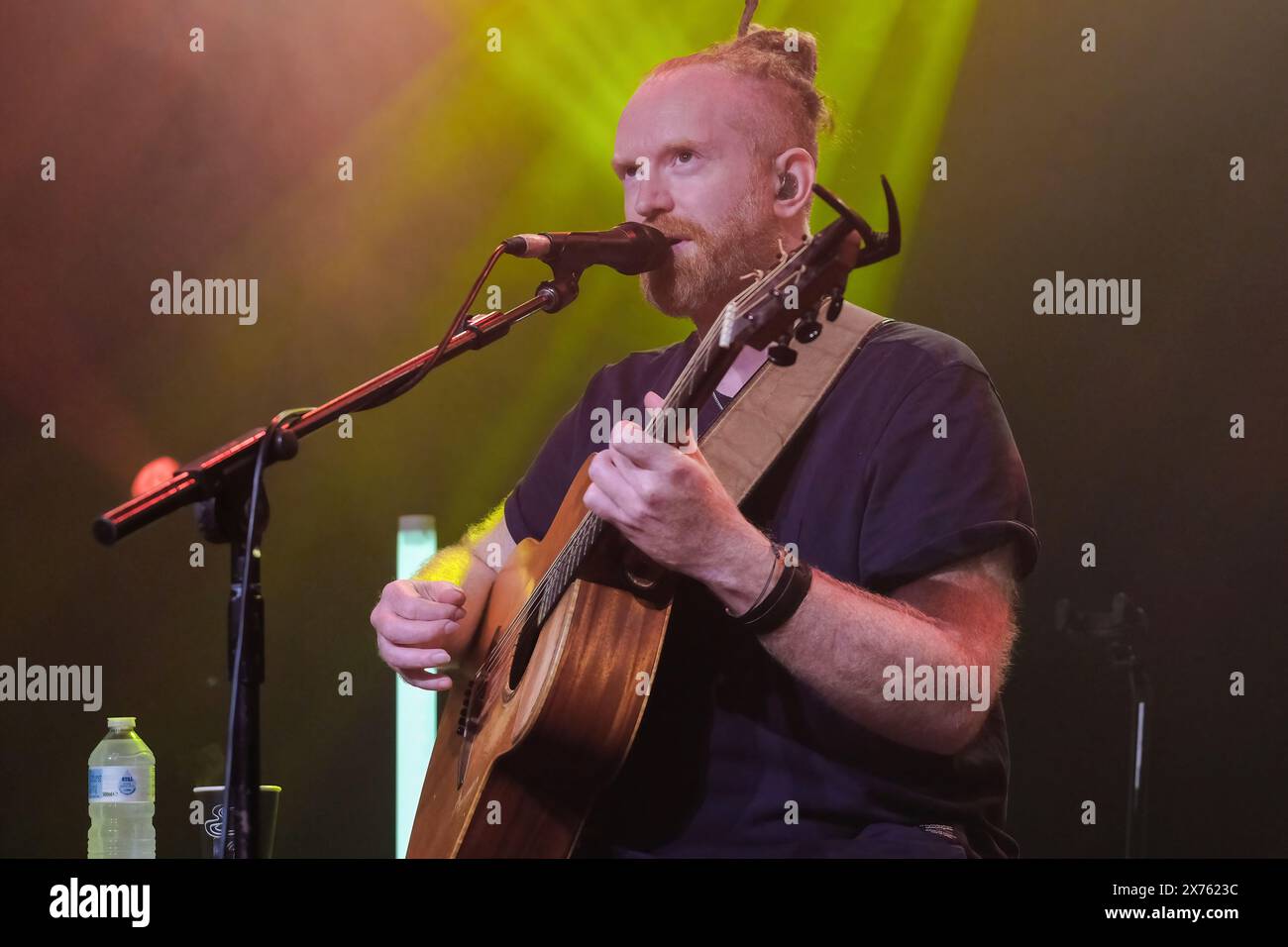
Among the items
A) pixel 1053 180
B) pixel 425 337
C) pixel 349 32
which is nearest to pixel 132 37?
pixel 349 32

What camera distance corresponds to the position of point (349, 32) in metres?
4.04

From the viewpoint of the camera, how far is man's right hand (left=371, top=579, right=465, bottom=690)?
2359mm

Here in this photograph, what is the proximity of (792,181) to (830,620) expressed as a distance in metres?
1.10

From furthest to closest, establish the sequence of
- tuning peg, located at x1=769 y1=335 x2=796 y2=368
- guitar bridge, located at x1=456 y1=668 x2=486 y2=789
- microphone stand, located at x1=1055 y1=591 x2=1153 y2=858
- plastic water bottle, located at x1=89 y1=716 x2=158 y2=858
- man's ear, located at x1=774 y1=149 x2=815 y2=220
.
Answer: microphone stand, located at x1=1055 y1=591 x2=1153 y2=858 → plastic water bottle, located at x1=89 y1=716 x2=158 y2=858 → man's ear, located at x1=774 y1=149 x2=815 y2=220 → guitar bridge, located at x1=456 y1=668 x2=486 y2=789 → tuning peg, located at x1=769 y1=335 x2=796 y2=368

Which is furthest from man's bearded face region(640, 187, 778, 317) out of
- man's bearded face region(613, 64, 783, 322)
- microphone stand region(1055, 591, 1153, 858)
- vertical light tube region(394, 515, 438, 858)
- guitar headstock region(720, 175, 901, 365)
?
microphone stand region(1055, 591, 1153, 858)

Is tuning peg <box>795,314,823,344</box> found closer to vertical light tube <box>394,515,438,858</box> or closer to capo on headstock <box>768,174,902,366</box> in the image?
capo on headstock <box>768,174,902,366</box>

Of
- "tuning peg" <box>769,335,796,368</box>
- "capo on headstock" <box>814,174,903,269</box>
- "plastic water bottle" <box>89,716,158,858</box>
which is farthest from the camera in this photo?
"plastic water bottle" <box>89,716,158,858</box>

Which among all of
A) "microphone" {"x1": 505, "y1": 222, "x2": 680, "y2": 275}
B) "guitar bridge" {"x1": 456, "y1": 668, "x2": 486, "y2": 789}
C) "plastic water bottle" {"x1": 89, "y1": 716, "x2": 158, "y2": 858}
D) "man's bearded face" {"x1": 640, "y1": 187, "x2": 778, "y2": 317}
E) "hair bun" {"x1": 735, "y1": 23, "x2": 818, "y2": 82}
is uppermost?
"hair bun" {"x1": 735, "y1": 23, "x2": 818, "y2": 82}

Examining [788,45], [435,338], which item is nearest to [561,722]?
[788,45]

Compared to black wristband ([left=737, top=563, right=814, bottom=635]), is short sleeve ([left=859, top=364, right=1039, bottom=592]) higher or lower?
higher

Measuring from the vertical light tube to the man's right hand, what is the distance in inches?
34.9

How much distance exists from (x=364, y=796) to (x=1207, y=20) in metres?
3.59

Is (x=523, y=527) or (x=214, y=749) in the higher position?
(x=523, y=527)
